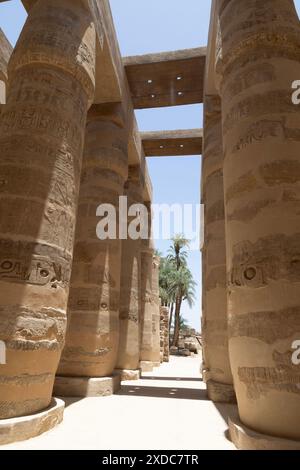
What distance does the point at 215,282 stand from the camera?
6.59 meters

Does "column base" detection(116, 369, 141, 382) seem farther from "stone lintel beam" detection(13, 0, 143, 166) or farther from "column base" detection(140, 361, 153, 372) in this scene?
"stone lintel beam" detection(13, 0, 143, 166)

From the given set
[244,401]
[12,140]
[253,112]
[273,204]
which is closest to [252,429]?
[244,401]

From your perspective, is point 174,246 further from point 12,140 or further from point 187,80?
point 12,140

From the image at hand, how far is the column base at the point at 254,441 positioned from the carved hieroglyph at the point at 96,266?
11.8 feet

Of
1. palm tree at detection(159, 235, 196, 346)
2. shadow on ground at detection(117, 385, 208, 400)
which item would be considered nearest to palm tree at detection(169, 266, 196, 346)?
palm tree at detection(159, 235, 196, 346)

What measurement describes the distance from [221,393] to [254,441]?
3.13m

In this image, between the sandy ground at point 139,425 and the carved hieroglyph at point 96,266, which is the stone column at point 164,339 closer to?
the carved hieroglyph at point 96,266

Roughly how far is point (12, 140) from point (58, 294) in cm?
216

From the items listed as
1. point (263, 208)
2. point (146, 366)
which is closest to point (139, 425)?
point (263, 208)

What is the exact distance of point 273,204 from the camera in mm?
3438

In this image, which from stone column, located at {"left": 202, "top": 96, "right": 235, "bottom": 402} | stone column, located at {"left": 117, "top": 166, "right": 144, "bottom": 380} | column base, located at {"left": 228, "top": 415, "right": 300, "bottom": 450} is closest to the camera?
column base, located at {"left": 228, "top": 415, "right": 300, "bottom": 450}

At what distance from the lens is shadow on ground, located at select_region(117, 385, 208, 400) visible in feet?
20.4

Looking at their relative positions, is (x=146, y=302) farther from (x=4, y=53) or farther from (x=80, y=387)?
(x=4, y=53)

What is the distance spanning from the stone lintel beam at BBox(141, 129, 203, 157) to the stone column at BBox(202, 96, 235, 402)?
13.5ft
